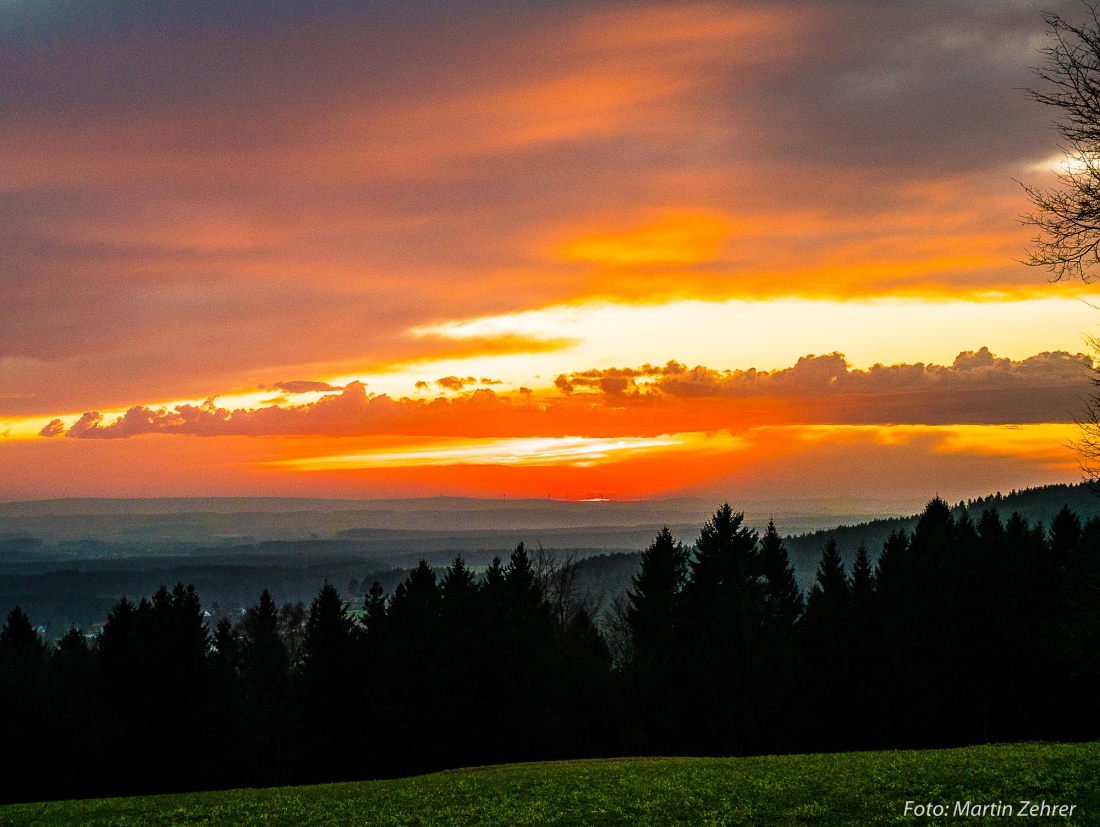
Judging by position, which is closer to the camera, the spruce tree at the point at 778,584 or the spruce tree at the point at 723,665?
the spruce tree at the point at 723,665

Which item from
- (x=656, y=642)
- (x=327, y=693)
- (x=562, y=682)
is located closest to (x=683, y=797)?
(x=562, y=682)

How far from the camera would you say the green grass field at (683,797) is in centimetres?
2112

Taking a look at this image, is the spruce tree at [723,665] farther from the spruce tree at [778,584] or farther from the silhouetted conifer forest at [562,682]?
the spruce tree at [778,584]

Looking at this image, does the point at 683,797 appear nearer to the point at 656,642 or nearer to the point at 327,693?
the point at 656,642

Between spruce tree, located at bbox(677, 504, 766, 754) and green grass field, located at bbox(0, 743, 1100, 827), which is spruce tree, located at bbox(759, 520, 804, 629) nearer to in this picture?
spruce tree, located at bbox(677, 504, 766, 754)

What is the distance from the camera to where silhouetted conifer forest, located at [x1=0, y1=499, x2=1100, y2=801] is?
56.7m

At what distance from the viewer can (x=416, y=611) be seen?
61.4 meters

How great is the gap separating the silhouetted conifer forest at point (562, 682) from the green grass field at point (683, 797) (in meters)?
23.7

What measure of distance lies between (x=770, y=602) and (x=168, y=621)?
44401 mm

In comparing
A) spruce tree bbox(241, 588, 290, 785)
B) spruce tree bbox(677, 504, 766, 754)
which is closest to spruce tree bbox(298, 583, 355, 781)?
spruce tree bbox(241, 588, 290, 785)

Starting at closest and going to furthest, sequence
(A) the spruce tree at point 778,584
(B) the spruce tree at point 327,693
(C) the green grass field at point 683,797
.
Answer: (C) the green grass field at point 683,797 → (B) the spruce tree at point 327,693 → (A) the spruce tree at point 778,584

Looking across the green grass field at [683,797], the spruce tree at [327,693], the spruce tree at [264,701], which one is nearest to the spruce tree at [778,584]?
the green grass field at [683,797]

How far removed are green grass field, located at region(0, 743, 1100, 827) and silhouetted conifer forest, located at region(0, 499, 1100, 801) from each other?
23.7m

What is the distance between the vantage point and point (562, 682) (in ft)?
192
